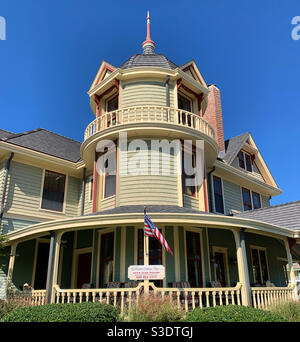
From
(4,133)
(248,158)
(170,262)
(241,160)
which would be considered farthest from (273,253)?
(4,133)

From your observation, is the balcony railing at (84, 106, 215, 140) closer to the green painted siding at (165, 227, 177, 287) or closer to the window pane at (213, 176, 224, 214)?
the window pane at (213, 176, 224, 214)

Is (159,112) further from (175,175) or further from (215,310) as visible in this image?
(215,310)

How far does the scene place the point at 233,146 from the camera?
19.6 meters

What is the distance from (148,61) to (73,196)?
754 cm

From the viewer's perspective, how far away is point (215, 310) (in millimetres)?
6574

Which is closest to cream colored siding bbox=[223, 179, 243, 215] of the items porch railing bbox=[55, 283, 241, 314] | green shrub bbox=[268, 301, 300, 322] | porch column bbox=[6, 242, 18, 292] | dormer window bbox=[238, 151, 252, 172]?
dormer window bbox=[238, 151, 252, 172]

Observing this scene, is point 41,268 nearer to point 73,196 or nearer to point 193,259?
point 73,196

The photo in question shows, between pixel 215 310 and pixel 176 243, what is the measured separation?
4479 mm

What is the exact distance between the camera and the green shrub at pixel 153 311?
6.77 metres

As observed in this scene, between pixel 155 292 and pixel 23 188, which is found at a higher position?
pixel 23 188

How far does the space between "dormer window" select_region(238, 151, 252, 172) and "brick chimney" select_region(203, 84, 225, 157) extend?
132 cm

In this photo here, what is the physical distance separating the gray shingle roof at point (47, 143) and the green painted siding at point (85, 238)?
3.95m

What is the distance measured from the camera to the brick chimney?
19453 mm
